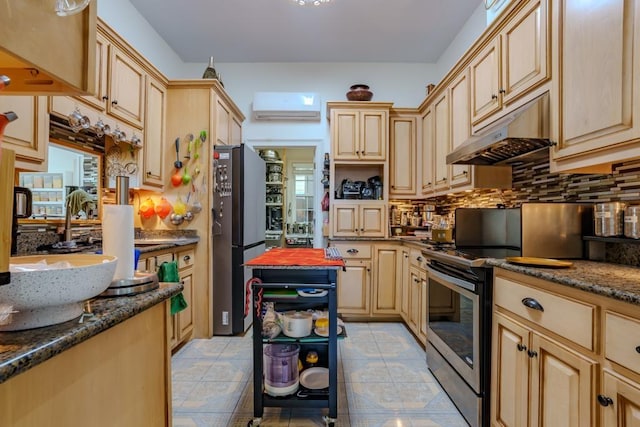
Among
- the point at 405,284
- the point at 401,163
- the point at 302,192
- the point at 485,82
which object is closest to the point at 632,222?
the point at 485,82

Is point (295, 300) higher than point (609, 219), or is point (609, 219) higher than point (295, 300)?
point (609, 219)

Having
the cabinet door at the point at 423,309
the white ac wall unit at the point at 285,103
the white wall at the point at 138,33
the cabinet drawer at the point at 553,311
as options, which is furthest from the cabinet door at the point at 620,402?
the white wall at the point at 138,33

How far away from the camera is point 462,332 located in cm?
186

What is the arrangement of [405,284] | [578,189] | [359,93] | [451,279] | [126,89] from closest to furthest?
1. [578,189]
2. [451,279]
3. [126,89]
4. [405,284]
5. [359,93]

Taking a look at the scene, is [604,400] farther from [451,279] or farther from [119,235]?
[119,235]

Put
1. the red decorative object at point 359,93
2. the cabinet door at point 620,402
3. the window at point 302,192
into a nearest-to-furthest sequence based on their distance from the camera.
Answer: the cabinet door at point 620,402 → the red decorative object at point 359,93 → the window at point 302,192

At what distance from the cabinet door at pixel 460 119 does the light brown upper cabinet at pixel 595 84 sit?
2.96 feet

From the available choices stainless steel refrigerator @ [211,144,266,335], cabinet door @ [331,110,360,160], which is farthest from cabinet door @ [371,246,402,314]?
stainless steel refrigerator @ [211,144,266,335]

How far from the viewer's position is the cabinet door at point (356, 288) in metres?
3.36

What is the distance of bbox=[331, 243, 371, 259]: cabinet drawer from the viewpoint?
338cm

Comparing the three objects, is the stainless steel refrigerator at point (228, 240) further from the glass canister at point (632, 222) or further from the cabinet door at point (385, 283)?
the glass canister at point (632, 222)

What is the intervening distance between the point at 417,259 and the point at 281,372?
158cm

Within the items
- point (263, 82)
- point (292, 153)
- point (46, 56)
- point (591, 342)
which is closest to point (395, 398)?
point (591, 342)

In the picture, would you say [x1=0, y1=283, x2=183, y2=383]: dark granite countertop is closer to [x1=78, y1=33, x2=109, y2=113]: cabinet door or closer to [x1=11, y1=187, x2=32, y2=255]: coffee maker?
[x1=11, y1=187, x2=32, y2=255]: coffee maker
